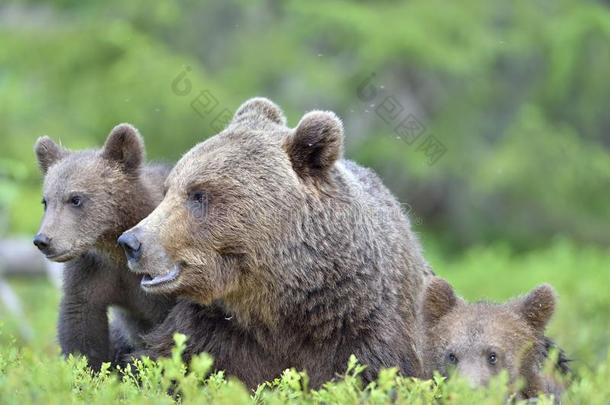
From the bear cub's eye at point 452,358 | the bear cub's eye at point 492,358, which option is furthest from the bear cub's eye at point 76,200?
the bear cub's eye at point 492,358

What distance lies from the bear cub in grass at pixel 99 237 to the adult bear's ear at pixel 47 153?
7.1 inches

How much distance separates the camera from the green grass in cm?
460

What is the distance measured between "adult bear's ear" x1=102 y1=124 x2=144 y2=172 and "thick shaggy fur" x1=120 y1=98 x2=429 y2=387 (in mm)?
921

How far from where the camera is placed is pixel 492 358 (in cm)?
614

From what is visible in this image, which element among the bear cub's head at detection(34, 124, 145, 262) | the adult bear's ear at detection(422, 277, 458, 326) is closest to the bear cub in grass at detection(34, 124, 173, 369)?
the bear cub's head at detection(34, 124, 145, 262)

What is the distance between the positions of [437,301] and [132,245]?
5.95ft

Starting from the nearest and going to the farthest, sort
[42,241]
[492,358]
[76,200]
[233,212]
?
[233,212]
[492,358]
[42,241]
[76,200]

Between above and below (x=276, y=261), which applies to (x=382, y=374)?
above

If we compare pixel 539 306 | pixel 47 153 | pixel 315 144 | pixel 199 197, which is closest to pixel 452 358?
pixel 539 306

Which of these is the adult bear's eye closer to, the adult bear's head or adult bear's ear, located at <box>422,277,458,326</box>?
the adult bear's head

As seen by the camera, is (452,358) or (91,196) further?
(91,196)

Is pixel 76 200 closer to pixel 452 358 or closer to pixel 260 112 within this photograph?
pixel 260 112

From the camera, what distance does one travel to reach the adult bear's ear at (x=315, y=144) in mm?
6176

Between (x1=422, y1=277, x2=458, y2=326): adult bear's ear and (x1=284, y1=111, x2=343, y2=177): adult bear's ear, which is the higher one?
(x1=284, y1=111, x2=343, y2=177): adult bear's ear
